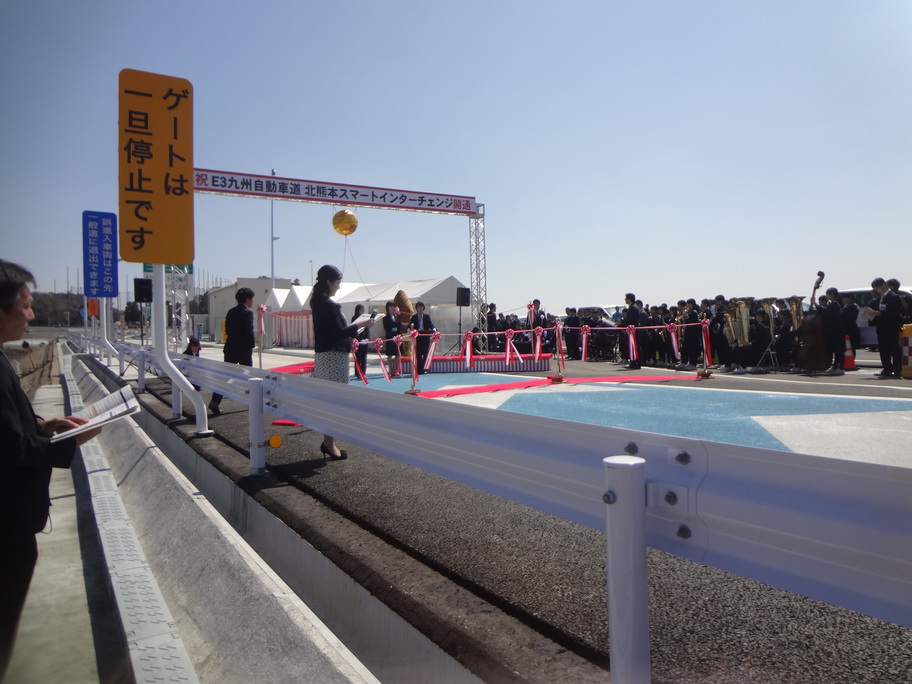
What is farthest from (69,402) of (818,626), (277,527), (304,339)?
(304,339)

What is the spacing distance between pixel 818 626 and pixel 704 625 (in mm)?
388

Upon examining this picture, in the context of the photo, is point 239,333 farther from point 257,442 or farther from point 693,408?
point 693,408

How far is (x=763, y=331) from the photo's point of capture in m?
15.3

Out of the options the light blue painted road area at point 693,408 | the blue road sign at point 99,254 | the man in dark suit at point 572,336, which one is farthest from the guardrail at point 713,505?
the blue road sign at point 99,254

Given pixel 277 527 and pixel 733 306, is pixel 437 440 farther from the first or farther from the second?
pixel 733 306

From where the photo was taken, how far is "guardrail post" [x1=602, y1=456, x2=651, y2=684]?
1591 mm

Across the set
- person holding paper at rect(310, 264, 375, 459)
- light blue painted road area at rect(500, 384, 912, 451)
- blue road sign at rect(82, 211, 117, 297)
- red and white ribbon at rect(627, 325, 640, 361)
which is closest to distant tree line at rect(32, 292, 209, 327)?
blue road sign at rect(82, 211, 117, 297)

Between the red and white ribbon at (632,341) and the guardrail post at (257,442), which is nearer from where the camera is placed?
the guardrail post at (257,442)

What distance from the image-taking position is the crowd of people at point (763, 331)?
42.9 ft

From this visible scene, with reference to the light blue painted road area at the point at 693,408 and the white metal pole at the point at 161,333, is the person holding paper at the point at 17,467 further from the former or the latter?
Answer: the light blue painted road area at the point at 693,408

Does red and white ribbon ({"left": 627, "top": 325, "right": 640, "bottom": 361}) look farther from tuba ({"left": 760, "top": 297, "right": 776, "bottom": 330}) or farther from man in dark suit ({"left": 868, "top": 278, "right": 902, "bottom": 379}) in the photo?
man in dark suit ({"left": 868, "top": 278, "right": 902, "bottom": 379})

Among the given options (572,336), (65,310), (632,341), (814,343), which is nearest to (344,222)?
(572,336)

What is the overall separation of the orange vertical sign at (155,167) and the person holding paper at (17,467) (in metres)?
4.51

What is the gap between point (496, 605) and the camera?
7.95 feet
